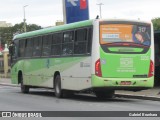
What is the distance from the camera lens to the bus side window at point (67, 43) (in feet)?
74.0

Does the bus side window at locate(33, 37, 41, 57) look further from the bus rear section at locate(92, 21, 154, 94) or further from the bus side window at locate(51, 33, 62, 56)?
the bus rear section at locate(92, 21, 154, 94)

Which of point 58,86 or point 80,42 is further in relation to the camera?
point 58,86

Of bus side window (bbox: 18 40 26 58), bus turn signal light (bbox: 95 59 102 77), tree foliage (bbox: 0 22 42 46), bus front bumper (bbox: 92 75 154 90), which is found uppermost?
tree foliage (bbox: 0 22 42 46)

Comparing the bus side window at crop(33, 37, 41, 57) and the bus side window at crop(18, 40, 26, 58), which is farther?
the bus side window at crop(18, 40, 26, 58)

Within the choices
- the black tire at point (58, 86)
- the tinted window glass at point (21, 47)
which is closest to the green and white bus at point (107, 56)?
the black tire at point (58, 86)

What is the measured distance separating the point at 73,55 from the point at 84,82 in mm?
1516

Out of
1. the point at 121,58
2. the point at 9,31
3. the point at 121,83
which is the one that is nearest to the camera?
the point at 121,83

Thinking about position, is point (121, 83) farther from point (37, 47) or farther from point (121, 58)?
point (37, 47)

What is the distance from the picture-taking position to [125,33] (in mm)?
21031

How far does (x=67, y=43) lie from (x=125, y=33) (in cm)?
300

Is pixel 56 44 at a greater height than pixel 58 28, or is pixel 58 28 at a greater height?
pixel 58 28

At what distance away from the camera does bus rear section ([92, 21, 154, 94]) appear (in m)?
20.8

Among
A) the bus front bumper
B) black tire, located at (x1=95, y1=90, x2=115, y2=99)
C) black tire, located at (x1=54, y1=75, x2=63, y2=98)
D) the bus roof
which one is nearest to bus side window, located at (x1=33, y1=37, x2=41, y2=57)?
the bus roof

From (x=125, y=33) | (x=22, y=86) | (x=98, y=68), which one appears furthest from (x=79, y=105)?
(x=22, y=86)
